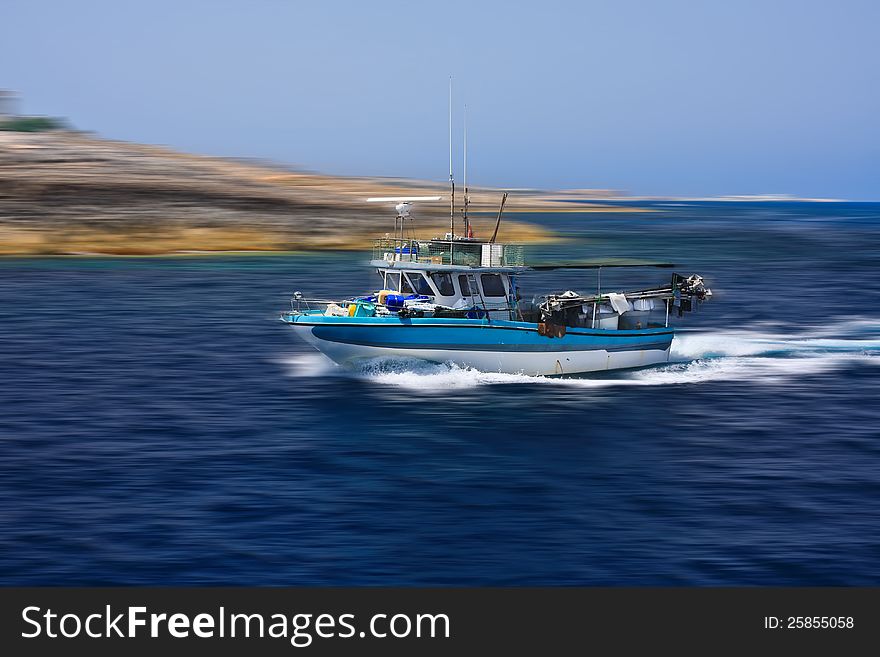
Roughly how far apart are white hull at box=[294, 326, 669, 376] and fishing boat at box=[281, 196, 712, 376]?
0.03m

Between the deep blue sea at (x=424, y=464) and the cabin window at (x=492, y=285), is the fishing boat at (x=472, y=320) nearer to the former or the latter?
the cabin window at (x=492, y=285)

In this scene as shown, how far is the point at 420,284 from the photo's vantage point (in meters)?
35.4

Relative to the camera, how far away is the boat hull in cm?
3356

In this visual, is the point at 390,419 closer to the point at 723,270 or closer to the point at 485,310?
the point at 485,310

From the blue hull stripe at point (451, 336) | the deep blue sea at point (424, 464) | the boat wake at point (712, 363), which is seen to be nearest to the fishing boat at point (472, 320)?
the blue hull stripe at point (451, 336)

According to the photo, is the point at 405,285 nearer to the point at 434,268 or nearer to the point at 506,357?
the point at 434,268

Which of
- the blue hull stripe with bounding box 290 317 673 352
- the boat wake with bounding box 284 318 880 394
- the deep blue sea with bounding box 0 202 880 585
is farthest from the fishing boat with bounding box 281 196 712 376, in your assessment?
the deep blue sea with bounding box 0 202 880 585

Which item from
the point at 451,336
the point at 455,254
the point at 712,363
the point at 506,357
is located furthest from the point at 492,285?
the point at 712,363

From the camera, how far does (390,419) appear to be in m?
30.2

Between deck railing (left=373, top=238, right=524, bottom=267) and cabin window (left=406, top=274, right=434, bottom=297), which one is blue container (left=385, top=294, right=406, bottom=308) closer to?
cabin window (left=406, top=274, right=434, bottom=297)

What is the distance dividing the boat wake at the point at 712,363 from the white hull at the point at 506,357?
0.23 m

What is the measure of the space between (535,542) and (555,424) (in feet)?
31.8

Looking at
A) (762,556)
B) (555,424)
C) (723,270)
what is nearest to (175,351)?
(555,424)

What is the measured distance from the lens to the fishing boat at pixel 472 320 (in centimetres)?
3378
